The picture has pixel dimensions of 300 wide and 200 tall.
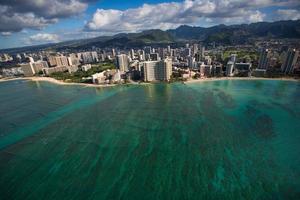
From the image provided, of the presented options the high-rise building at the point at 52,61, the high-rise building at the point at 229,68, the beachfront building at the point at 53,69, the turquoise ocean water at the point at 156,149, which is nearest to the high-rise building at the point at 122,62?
the beachfront building at the point at 53,69

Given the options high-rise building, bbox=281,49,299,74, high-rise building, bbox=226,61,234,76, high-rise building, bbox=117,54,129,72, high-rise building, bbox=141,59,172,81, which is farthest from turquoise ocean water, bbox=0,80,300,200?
high-rise building, bbox=117,54,129,72

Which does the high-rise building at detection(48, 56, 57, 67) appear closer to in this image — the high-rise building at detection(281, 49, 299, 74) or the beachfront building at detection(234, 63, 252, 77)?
the beachfront building at detection(234, 63, 252, 77)

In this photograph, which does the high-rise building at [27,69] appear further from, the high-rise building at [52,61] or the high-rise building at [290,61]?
the high-rise building at [290,61]

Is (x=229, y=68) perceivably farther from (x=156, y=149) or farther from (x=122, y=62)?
(x=156, y=149)

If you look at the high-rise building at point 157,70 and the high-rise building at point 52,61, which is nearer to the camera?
the high-rise building at point 157,70

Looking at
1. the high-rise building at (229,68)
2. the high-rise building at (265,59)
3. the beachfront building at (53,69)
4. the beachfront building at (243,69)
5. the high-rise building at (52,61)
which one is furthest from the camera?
the high-rise building at (52,61)

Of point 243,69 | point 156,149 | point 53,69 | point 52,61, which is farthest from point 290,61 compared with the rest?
point 52,61

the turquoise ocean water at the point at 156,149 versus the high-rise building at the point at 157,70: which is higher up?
the high-rise building at the point at 157,70
